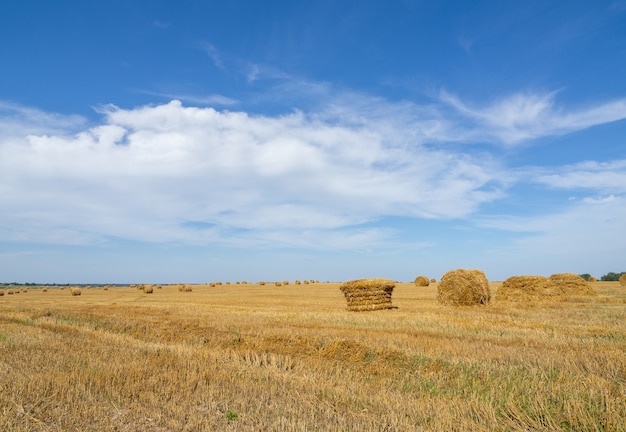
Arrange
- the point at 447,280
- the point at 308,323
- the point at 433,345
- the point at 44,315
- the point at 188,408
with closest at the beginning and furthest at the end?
the point at 188,408 < the point at 433,345 < the point at 308,323 < the point at 44,315 < the point at 447,280

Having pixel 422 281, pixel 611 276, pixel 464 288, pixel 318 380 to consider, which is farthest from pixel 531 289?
pixel 611 276

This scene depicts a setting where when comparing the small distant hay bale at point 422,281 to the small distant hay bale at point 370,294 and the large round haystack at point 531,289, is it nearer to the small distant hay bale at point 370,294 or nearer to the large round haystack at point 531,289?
the large round haystack at point 531,289

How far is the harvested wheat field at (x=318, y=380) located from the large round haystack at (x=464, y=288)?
392 inches

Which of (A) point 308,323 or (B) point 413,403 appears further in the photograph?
(A) point 308,323

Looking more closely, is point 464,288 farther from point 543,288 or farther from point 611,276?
point 611,276

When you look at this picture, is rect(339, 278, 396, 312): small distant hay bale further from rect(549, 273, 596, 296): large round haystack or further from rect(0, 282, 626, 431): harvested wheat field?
rect(549, 273, 596, 296): large round haystack

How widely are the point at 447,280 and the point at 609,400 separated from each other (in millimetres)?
18317

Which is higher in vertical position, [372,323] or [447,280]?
[447,280]

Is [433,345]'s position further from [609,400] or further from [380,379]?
[609,400]

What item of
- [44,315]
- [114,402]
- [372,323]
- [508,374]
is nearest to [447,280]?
[372,323]

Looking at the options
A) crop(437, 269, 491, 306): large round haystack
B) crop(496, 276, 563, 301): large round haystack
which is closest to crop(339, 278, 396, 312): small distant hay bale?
crop(437, 269, 491, 306): large round haystack

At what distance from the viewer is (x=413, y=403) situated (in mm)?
5301

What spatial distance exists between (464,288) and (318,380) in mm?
16985

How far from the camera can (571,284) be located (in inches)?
947
